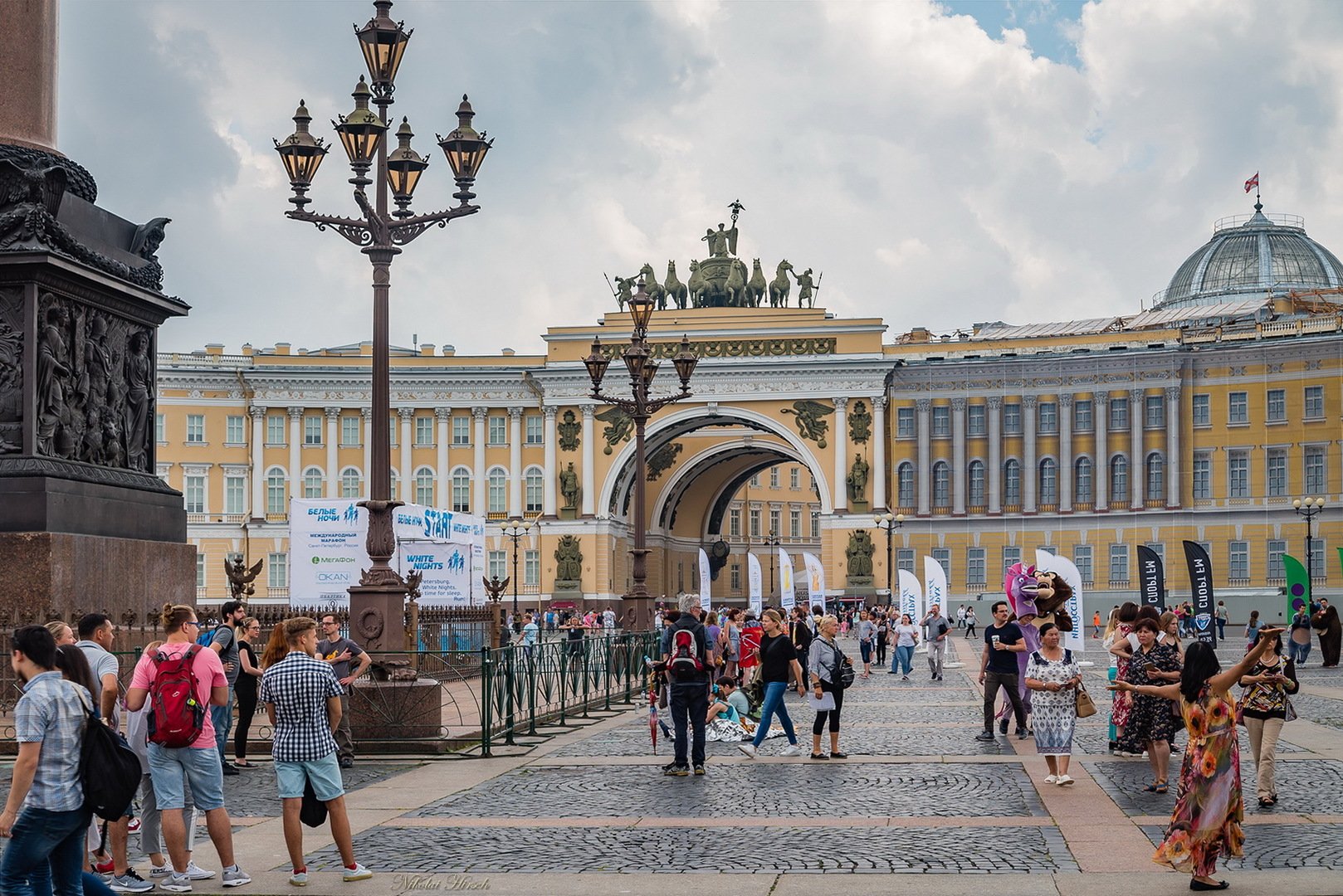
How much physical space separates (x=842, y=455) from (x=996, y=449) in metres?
7.19

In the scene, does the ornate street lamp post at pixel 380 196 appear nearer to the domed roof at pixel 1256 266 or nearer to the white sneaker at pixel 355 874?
the white sneaker at pixel 355 874

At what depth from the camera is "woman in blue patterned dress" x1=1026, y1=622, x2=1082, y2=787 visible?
47.4 feet

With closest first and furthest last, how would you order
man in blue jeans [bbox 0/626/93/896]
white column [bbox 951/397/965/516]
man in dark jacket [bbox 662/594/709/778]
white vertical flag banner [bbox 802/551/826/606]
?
man in blue jeans [bbox 0/626/93/896] < man in dark jacket [bbox 662/594/709/778] < white vertical flag banner [bbox 802/551/826/606] < white column [bbox 951/397/965/516]

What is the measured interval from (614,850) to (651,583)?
71.8 meters

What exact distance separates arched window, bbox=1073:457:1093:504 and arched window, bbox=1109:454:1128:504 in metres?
0.95

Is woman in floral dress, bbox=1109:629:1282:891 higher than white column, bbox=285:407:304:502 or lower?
lower

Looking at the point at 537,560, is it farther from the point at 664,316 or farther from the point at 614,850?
the point at 614,850

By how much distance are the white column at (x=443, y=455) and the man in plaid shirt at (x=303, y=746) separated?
2749 inches

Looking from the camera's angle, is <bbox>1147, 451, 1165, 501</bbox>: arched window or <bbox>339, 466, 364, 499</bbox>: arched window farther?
<bbox>339, 466, 364, 499</bbox>: arched window

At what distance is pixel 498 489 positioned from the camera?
79.6m

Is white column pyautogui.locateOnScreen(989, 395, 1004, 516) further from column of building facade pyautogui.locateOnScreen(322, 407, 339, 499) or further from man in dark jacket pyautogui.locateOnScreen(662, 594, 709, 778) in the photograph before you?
man in dark jacket pyautogui.locateOnScreen(662, 594, 709, 778)

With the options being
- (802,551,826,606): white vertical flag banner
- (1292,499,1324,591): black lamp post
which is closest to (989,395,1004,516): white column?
(1292,499,1324,591): black lamp post

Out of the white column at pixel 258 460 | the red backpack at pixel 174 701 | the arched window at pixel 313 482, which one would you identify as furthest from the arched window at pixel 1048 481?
the red backpack at pixel 174 701

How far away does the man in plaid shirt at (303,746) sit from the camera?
32.4 ft
